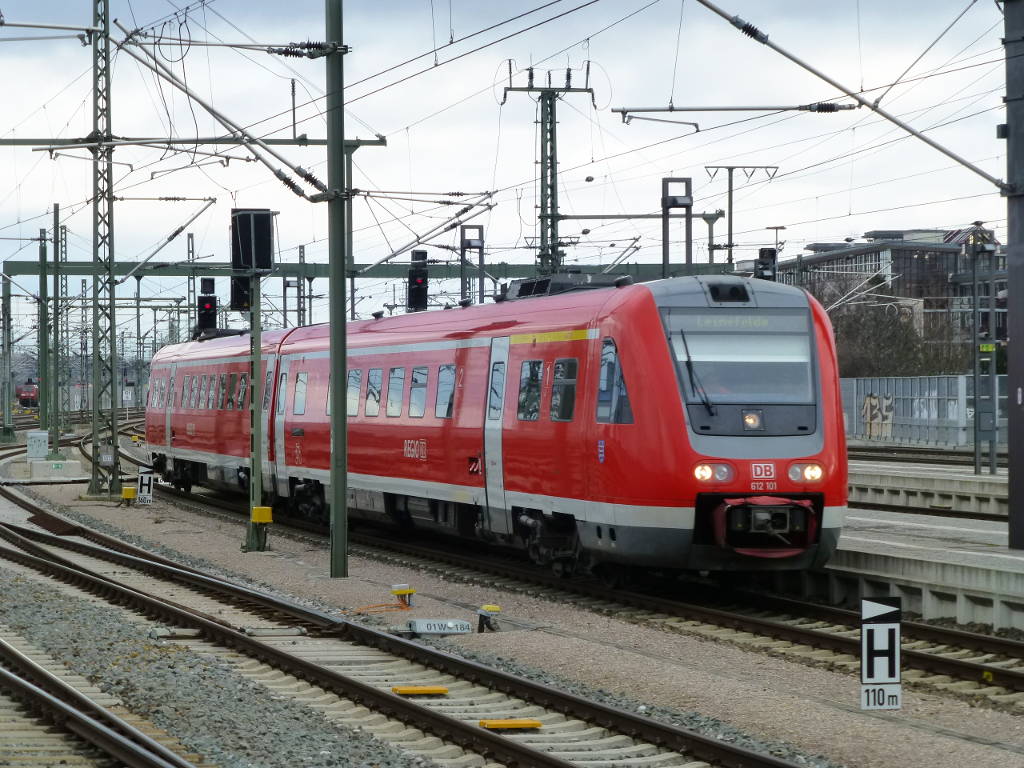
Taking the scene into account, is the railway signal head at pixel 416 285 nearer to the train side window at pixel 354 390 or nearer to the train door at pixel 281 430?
the train door at pixel 281 430

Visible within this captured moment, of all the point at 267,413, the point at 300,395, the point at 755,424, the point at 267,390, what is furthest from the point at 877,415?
the point at 755,424

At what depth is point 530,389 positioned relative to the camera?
17.0 metres

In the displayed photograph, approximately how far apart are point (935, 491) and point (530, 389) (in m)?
14.1

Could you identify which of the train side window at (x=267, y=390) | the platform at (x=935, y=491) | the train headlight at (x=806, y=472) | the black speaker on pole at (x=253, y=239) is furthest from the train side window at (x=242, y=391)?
the train headlight at (x=806, y=472)

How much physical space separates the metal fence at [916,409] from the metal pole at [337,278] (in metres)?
27.8

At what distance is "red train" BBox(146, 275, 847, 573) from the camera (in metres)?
14.5

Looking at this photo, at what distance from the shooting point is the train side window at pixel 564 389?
15852mm

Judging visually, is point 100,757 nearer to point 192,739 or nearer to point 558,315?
point 192,739

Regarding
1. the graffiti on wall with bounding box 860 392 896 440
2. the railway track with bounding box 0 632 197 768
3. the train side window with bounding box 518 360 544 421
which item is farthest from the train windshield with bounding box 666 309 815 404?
the graffiti on wall with bounding box 860 392 896 440

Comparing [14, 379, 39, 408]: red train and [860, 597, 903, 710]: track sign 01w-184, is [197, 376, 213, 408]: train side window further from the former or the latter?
[14, 379, 39, 408]: red train

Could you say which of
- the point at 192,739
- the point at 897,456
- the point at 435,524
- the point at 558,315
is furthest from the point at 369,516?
the point at 897,456

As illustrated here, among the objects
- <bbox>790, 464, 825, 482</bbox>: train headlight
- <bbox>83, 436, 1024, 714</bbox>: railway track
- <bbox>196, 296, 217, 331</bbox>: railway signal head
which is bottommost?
<bbox>83, 436, 1024, 714</bbox>: railway track

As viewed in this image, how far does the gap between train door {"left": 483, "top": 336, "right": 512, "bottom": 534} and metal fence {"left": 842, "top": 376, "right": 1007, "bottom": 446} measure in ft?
89.8

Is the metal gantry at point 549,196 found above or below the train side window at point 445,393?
above
